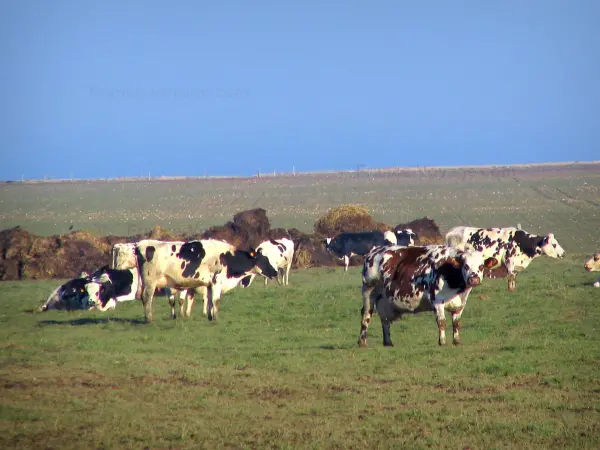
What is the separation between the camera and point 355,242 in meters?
42.9

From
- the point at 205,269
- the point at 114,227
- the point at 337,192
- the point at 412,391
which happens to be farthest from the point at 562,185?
the point at 412,391

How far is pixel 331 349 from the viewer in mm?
18578

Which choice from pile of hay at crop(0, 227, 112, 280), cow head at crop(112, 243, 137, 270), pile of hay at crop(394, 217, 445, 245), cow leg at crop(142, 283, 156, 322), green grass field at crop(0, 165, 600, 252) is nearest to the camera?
cow leg at crop(142, 283, 156, 322)

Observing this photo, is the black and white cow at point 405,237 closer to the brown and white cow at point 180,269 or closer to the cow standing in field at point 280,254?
the cow standing in field at point 280,254

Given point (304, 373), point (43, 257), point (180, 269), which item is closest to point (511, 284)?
point (180, 269)

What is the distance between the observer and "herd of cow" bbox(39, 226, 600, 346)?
17.9 m

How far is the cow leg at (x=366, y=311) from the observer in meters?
18.7

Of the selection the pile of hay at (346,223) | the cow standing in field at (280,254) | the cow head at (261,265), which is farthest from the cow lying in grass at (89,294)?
the pile of hay at (346,223)

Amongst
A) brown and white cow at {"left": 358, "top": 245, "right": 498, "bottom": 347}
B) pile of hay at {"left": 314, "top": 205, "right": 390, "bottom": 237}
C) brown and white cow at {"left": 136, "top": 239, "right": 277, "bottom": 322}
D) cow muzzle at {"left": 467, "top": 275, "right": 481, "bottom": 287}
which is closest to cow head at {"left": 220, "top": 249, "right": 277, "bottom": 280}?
brown and white cow at {"left": 136, "top": 239, "right": 277, "bottom": 322}

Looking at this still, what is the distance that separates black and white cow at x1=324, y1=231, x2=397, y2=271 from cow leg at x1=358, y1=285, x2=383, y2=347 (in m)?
23.3

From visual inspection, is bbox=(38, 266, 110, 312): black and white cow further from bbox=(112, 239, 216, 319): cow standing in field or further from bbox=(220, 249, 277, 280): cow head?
bbox=(220, 249, 277, 280): cow head

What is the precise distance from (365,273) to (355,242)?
24.1 metres

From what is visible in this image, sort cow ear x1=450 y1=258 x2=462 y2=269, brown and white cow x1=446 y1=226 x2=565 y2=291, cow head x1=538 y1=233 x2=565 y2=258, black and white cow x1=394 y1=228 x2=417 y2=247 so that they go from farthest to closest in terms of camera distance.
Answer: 1. black and white cow x1=394 y1=228 x2=417 y2=247
2. cow head x1=538 y1=233 x2=565 y2=258
3. brown and white cow x1=446 y1=226 x2=565 y2=291
4. cow ear x1=450 y1=258 x2=462 y2=269

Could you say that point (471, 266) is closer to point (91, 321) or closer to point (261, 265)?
point (91, 321)
